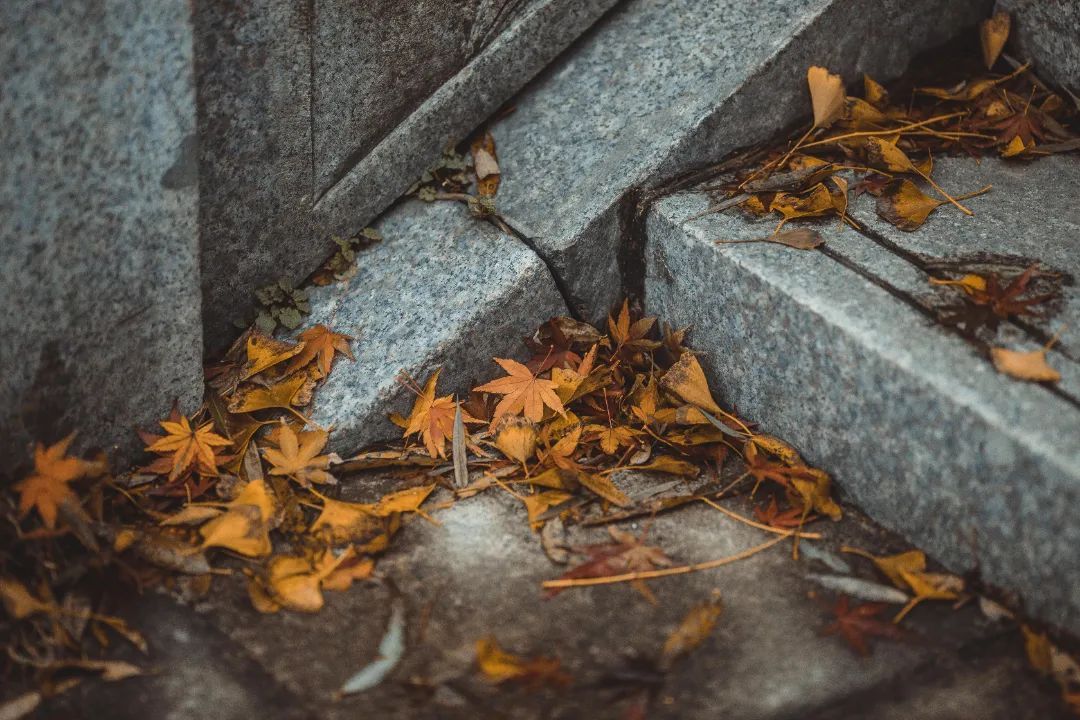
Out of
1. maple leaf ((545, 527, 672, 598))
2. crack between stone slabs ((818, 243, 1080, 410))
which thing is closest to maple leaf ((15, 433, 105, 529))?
maple leaf ((545, 527, 672, 598))

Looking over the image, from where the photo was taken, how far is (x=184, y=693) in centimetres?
153

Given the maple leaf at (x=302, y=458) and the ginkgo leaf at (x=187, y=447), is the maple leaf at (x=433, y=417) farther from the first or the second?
the ginkgo leaf at (x=187, y=447)

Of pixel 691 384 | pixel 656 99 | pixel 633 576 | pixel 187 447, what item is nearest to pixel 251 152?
pixel 187 447

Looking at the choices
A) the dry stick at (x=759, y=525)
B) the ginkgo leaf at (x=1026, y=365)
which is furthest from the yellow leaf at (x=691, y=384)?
the ginkgo leaf at (x=1026, y=365)

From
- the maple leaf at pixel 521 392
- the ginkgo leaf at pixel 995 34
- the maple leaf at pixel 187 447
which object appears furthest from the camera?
the ginkgo leaf at pixel 995 34

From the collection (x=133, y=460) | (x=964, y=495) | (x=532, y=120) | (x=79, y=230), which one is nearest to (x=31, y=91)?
(x=79, y=230)

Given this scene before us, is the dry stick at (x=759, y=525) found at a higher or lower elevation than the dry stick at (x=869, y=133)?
lower

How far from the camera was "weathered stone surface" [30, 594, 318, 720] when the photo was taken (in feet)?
4.91

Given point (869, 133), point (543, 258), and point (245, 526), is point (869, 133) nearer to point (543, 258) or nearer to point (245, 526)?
point (543, 258)

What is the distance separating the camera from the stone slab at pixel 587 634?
150 cm

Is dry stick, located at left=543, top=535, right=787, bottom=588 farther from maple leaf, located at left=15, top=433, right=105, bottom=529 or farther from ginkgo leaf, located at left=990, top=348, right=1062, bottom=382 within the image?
maple leaf, located at left=15, top=433, right=105, bottom=529

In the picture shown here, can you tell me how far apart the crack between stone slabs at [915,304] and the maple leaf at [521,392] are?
66 cm

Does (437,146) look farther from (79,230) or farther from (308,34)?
(79,230)

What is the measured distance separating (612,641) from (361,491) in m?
0.67
